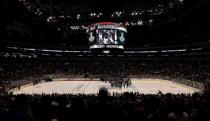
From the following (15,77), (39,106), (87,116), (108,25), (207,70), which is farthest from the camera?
(207,70)

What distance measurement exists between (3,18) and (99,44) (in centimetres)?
1837

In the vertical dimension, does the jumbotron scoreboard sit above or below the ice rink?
above

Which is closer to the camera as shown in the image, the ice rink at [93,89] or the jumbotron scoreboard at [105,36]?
the ice rink at [93,89]

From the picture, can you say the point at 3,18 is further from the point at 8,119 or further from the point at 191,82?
the point at 8,119

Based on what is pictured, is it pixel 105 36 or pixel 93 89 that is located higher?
pixel 105 36

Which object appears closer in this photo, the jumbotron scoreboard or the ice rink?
the ice rink

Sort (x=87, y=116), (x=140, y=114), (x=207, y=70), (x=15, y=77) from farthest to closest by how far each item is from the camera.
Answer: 1. (x=207, y=70)
2. (x=15, y=77)
3. (x=140, y=114)
4. (x=87, y=116)

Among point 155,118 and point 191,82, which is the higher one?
point 155,118

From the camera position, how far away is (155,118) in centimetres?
510

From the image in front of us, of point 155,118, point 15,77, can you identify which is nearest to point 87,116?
point 155,118

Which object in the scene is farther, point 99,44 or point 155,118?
point 99,44

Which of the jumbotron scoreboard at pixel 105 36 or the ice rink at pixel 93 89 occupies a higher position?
the jumbotron scoreboard at pixel 105 36

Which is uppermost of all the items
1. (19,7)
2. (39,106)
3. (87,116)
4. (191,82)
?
(19,7)

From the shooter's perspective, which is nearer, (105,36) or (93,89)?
(93,89)
